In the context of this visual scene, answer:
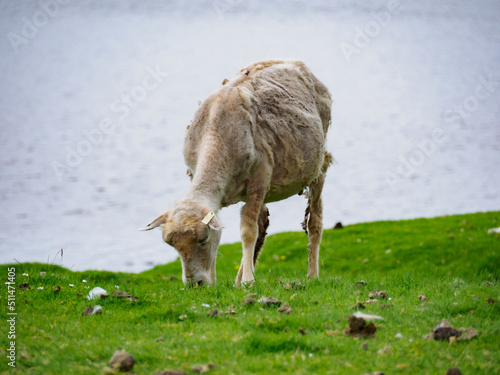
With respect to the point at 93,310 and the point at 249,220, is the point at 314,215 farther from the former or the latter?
the point at 93,310

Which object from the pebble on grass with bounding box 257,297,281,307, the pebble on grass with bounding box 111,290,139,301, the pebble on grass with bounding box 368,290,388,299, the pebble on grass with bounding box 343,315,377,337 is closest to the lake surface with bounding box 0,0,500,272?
the pebble on grass with bounding box 111,290,139,301

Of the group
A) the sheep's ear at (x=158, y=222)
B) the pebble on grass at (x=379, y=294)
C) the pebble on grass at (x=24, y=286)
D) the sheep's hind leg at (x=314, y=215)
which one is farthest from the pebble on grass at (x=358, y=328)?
the sheep's hind leg at (x=314, y=215)

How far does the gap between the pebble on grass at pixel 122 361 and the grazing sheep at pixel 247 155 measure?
8.40ft

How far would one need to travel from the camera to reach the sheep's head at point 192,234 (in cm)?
727

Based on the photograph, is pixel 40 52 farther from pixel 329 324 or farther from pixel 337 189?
pixel 329 324

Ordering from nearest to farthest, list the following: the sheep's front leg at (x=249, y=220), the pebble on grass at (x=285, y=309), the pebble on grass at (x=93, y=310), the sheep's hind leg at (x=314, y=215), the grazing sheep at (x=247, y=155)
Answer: the pebble on grass at (x=285, y=309) → the pebble on grass at (x=93, y=310) → the grazing sheep at (x=247, y=155) → the sheep's front leg at (x=249, y=220) → the sheep's hind leg at (x=314, y=215)

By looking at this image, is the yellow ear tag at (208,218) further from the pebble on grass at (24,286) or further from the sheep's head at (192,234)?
the pebble on grass at (24,286)

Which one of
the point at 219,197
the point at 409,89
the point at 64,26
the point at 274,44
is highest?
the point at 64,26

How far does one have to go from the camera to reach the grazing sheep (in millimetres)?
7488

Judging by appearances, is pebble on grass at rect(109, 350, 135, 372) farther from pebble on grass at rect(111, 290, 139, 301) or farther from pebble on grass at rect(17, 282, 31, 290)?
pebble on grass at rect(17, 282, 31, 290)

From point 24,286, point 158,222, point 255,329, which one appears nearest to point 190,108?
point 24,286

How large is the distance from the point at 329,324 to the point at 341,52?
56.5 metres

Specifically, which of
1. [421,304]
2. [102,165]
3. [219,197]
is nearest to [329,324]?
[421,304]

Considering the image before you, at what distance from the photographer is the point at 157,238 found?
23.1 m
